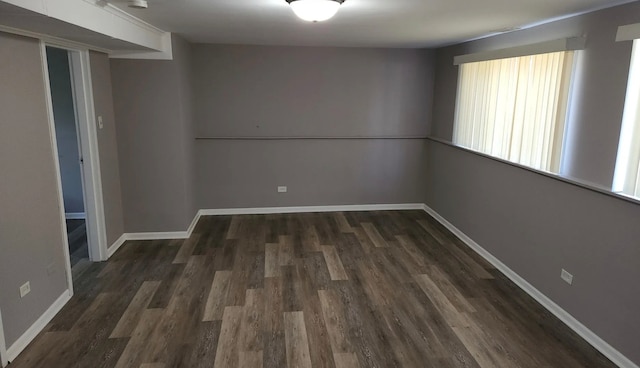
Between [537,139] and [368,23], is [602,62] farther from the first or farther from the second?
[368,23]

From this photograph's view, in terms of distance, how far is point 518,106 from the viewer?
3879mm

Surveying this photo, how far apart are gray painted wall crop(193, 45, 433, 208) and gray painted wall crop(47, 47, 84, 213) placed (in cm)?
157

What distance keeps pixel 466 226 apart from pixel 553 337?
6.48ft

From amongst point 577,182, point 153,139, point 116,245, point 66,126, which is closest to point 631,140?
point 577,182

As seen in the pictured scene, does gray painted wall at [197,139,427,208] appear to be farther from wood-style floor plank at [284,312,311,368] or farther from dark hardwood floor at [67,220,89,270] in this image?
wood-style floor plank at [284,312,311,368]

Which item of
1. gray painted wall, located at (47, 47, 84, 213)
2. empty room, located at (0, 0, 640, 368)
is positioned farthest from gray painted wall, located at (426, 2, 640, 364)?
gray painted wall, located at (47, 47, 84, 213)

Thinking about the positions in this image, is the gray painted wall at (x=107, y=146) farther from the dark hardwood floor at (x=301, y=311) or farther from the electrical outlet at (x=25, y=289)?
the electrical outlet at (x=25, y=289)

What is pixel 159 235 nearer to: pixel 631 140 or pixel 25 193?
pixel 25 193

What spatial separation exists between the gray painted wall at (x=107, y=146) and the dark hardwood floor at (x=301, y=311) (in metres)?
0.37

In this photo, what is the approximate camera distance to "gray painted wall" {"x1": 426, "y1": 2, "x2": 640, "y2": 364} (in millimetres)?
2715

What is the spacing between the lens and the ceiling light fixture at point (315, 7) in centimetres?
240

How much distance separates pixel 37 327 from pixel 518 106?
4376 millimetres

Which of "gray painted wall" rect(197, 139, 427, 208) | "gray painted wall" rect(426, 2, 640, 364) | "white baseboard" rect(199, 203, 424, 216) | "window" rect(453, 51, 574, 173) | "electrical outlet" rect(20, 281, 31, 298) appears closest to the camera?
"gray painted wall" rect(426, 2, 640, 364)

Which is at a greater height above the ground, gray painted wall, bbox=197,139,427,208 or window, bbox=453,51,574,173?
window, bbox=453,51,574,173
